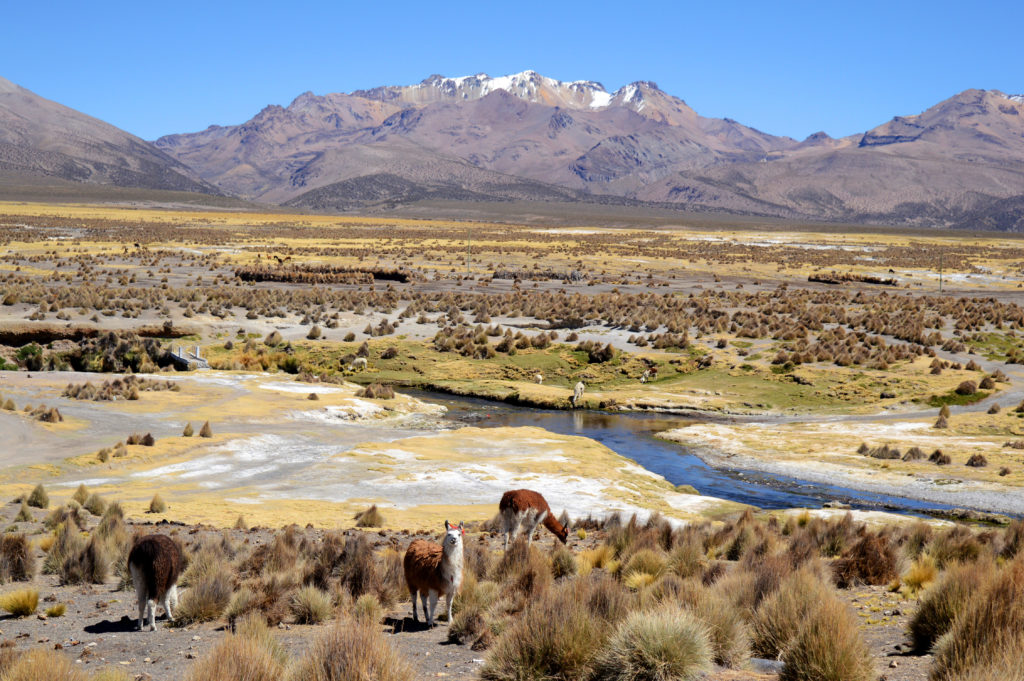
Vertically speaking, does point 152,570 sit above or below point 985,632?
below

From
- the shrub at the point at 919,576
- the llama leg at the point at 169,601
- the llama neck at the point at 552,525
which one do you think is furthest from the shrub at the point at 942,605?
the llama leg at the point at 169,601

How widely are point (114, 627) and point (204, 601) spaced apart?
920 millimetres

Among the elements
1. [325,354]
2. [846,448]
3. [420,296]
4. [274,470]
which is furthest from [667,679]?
[420,296]

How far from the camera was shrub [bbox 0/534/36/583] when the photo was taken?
1102 centimetres

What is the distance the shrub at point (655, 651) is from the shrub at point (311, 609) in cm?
393

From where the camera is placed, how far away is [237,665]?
6363mm

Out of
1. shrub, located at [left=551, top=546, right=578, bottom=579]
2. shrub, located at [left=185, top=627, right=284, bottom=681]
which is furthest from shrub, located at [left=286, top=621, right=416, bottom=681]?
shrub, located at [left=551, top=546, right=578, bottom=579]

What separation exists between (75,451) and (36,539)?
805 centimetres

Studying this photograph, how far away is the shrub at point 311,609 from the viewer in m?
9.78

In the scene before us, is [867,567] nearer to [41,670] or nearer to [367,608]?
[367,608]

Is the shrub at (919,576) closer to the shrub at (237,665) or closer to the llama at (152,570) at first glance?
the shrub at (237,665)

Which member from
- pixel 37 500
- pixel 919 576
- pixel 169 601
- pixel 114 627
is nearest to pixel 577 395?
pixel 37 500

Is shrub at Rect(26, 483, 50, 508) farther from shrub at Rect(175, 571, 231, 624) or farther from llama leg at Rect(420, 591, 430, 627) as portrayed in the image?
llama leg at Rect(420, 591, 430, 627)

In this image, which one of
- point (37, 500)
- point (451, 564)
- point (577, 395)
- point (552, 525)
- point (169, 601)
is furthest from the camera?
point (577, 395)
